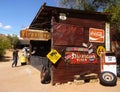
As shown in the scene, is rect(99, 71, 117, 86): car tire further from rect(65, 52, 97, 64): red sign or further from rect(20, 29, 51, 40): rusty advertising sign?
rect(20, 29, 51, 40): rusty advertising sign

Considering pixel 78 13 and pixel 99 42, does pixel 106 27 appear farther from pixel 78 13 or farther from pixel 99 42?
pixel 78 13

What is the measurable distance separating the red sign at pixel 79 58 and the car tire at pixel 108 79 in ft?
4.98

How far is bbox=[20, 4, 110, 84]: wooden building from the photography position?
39.7 ft

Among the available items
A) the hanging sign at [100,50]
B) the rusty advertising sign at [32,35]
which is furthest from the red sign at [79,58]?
the rusty advertising sign at [32,35]

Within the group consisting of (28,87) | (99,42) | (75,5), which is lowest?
(28,87)

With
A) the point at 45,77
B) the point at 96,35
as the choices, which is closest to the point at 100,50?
the point at 96,35

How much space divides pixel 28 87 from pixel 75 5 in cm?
990

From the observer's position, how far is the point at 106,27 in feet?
45.3

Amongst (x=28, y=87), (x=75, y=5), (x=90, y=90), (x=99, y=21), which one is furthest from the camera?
(x=75, y=5)

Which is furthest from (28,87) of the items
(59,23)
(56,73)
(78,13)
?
(78,13)

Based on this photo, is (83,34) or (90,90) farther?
(83,34)

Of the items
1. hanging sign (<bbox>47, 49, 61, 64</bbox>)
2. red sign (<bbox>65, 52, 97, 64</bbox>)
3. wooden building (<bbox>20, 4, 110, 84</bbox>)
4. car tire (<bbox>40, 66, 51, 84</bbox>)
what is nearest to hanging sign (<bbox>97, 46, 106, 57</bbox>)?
wooden building (<bbox>20, 4, 110, 84</bbox>)

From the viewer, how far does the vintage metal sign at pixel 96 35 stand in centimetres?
1323

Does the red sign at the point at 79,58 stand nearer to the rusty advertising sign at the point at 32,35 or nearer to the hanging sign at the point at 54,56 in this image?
the hanging sign at the point at 54,56
